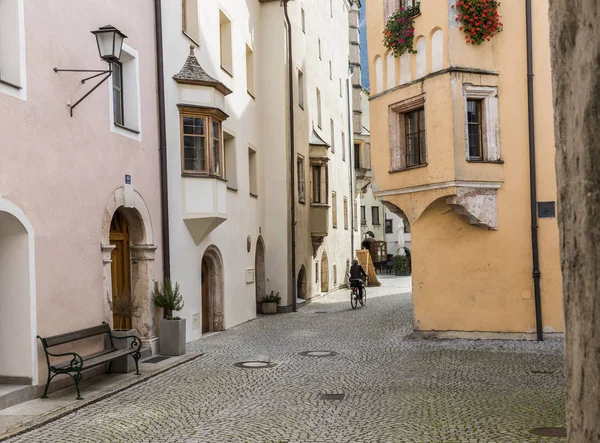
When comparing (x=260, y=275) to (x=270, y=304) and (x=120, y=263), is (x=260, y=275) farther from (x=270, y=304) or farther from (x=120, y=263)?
(x=120, y=263)

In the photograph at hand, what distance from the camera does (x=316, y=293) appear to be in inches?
1165

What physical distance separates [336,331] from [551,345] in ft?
18.3

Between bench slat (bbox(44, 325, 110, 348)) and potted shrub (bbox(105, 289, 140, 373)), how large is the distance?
0.27m

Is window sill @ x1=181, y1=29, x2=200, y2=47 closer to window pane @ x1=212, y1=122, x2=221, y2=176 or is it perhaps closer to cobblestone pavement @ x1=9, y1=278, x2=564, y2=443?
window pane @ x1=212, y1=122, x2=221, y2=176

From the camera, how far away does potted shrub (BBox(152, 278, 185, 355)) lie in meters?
13.3

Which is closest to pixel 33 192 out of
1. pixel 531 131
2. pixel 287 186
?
pixel 531 131

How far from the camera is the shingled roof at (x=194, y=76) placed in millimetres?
15062

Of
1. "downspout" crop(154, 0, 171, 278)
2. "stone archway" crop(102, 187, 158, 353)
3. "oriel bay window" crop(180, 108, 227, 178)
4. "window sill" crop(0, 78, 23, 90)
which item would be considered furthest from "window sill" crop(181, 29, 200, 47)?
"window sill" crop(0, 78, 23, 90)

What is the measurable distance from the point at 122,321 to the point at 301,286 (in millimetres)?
14228

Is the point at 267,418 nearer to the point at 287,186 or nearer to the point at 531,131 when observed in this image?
the point at 531,131

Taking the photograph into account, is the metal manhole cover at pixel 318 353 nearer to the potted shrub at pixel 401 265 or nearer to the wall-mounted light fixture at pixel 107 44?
the wall-mounted light fixture at pixel 107 44

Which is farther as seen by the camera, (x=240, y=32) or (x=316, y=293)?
(x=316, y=293)

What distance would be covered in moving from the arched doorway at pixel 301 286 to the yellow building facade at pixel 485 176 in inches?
468

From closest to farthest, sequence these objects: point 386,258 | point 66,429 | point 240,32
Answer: point 66,429 < point 240,32 < point 386,258
